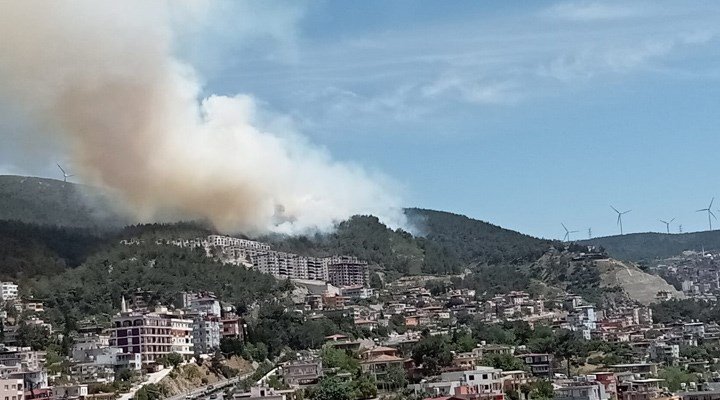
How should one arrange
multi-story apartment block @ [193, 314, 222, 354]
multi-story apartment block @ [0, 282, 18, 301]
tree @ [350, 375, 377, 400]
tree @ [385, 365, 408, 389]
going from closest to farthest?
tree @ [350, 375, 377, 400] < tree @ [385, 365, 408, 389] < multi-story apartment block @ [193, 314, 222, 354] < multi-story apartment block @ [0, 282, 18, 301]

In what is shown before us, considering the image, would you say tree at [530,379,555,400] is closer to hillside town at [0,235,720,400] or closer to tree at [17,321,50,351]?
hillside town at [0,235,720,400]

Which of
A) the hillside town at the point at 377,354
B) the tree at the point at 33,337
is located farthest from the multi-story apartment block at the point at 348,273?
the tree at the point at 33,337

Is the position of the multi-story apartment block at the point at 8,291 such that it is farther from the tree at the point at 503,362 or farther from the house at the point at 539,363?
the house at the point at 539,363

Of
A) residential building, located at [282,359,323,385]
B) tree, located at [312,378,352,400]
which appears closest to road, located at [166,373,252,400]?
residential building, located at [282,359,323,385]

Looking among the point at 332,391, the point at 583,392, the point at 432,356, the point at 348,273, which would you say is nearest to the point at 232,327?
the point at 432,356

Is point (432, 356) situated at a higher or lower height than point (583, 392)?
higher

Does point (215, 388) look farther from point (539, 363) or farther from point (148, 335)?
point (539, 363)
